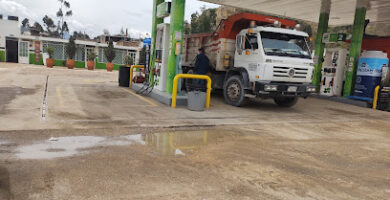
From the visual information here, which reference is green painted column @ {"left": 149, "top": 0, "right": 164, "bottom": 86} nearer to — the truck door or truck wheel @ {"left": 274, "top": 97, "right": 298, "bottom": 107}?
the truck door

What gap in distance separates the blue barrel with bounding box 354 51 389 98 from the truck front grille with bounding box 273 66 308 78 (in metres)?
5.41

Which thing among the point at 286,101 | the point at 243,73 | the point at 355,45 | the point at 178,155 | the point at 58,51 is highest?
the point at 355,45

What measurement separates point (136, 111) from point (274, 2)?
34.2 ft

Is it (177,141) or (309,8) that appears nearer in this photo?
(177,141)

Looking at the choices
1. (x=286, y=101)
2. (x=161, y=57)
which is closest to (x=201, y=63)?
(x=161, y=57)

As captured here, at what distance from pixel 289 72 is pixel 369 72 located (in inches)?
238

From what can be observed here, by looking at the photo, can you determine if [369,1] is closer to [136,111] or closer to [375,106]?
[375,106]

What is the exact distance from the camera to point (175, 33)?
368 inches

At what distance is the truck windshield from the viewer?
28.9 feet

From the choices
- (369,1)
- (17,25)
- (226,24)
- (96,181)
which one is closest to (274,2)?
(369,1)

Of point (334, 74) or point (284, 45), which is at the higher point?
point (284, 45)

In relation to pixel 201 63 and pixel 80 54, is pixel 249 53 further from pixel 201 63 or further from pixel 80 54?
pixel 80 54

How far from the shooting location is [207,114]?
7.88 m

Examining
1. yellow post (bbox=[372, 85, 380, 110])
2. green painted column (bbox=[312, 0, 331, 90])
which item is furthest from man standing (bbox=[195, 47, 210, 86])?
green painted column (bbox=[312, 0, 331, 90])
